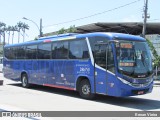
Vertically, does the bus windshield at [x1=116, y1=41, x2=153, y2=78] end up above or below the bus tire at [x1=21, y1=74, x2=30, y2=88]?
above

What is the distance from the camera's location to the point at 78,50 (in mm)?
15547

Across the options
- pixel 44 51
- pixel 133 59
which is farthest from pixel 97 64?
pixel 44 51

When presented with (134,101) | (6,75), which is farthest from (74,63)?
(6,75)

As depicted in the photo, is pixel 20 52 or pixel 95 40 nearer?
pixel 95 40

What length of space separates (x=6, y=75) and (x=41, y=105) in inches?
474

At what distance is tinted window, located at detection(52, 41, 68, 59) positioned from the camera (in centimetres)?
1666

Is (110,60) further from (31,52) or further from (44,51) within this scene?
(31,52)

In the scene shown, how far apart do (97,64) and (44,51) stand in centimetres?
530

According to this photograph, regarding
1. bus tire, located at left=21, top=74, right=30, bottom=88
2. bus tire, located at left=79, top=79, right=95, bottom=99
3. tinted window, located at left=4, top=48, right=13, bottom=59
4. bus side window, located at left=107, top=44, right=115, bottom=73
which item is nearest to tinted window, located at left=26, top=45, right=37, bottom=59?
bus tire, located at left=21, top=74, right=30, bottom=88

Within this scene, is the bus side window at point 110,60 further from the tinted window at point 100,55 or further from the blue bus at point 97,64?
the tinted window at point 100,55

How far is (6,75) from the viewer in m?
24.2

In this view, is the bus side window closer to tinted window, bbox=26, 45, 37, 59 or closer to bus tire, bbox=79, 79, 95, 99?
bus tire, bbox=79, 79, 95, 99

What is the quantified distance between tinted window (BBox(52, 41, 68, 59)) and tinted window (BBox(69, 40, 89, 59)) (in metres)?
0.49

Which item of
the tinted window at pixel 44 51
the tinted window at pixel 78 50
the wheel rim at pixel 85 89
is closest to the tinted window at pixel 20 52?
the tinted window at pixel 44 51
